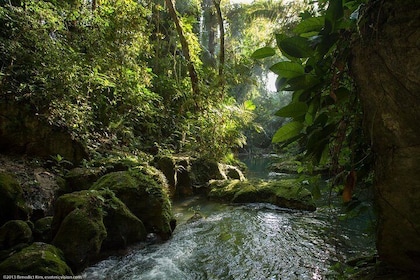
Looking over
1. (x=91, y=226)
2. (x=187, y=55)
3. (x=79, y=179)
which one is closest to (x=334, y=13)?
(x=91, y=226)

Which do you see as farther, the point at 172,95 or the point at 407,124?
the point at 172,95

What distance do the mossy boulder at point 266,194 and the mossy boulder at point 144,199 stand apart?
3125 mm

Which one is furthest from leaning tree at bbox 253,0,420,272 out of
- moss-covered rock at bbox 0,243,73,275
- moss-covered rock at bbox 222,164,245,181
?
moss-covered rock at bbox 222,164,245,181

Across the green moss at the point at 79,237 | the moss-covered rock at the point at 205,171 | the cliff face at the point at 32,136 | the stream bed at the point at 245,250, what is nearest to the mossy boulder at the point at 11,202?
the green moss at the point at 79,237

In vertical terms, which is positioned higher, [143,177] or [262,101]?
[262,101]

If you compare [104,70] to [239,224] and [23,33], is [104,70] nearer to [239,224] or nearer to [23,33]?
[23,33]

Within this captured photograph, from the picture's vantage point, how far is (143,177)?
209 inches

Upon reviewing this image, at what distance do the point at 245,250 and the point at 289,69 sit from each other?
3.80 meters

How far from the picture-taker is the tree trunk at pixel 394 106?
1.42m

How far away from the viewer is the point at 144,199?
16.3ft

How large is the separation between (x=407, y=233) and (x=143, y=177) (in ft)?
14.4

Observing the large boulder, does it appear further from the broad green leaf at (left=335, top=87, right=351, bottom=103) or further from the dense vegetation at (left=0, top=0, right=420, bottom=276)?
the broad green leaf at (left=335, top=87, right=351, bottom=103)

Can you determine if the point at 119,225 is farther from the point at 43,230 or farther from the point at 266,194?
the point at 266,194

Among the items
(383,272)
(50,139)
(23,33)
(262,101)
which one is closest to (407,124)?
(383,272)
